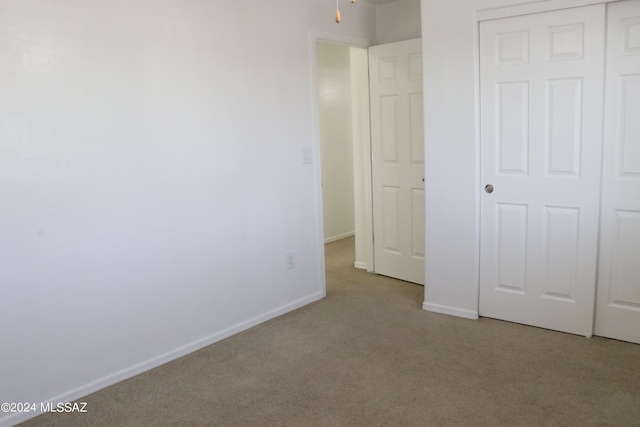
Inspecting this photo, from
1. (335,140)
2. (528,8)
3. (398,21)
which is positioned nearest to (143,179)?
(528,8)

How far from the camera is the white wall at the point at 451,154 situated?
359 cm

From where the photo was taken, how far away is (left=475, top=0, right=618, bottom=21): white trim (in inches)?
124

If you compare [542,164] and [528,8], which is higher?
[528,8]

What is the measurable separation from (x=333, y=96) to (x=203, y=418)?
4.43m

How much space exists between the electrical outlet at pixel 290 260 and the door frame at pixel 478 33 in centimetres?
131

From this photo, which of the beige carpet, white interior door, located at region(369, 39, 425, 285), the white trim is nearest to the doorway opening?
white interior door, located at region(369, 39, 425, 285)

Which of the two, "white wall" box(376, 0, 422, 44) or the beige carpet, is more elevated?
"white wall" box(376, 0, 422, 44)

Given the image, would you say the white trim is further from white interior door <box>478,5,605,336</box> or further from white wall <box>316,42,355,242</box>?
white wall <box>316,42,355,242</box>

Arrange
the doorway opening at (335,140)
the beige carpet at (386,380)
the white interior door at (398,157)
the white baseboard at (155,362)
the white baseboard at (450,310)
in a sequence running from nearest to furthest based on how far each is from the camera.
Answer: the beige carpet at (386,380) < the white baseboard at (155,362) < the white baseboard at (450,310) < the white interior door at (398,157) < the doorway opening at (335,140)

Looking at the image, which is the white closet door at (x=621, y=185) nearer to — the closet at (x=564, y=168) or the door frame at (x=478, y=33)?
the closet at (x=564, y=168)

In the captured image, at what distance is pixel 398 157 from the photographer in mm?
4535

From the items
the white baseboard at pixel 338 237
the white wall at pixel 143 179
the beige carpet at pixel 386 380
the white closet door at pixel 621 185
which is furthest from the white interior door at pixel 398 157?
the white baseboard at pixel 338 237

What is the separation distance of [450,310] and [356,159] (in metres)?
1.71

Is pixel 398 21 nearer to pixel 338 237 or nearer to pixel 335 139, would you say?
pixel 335 139
